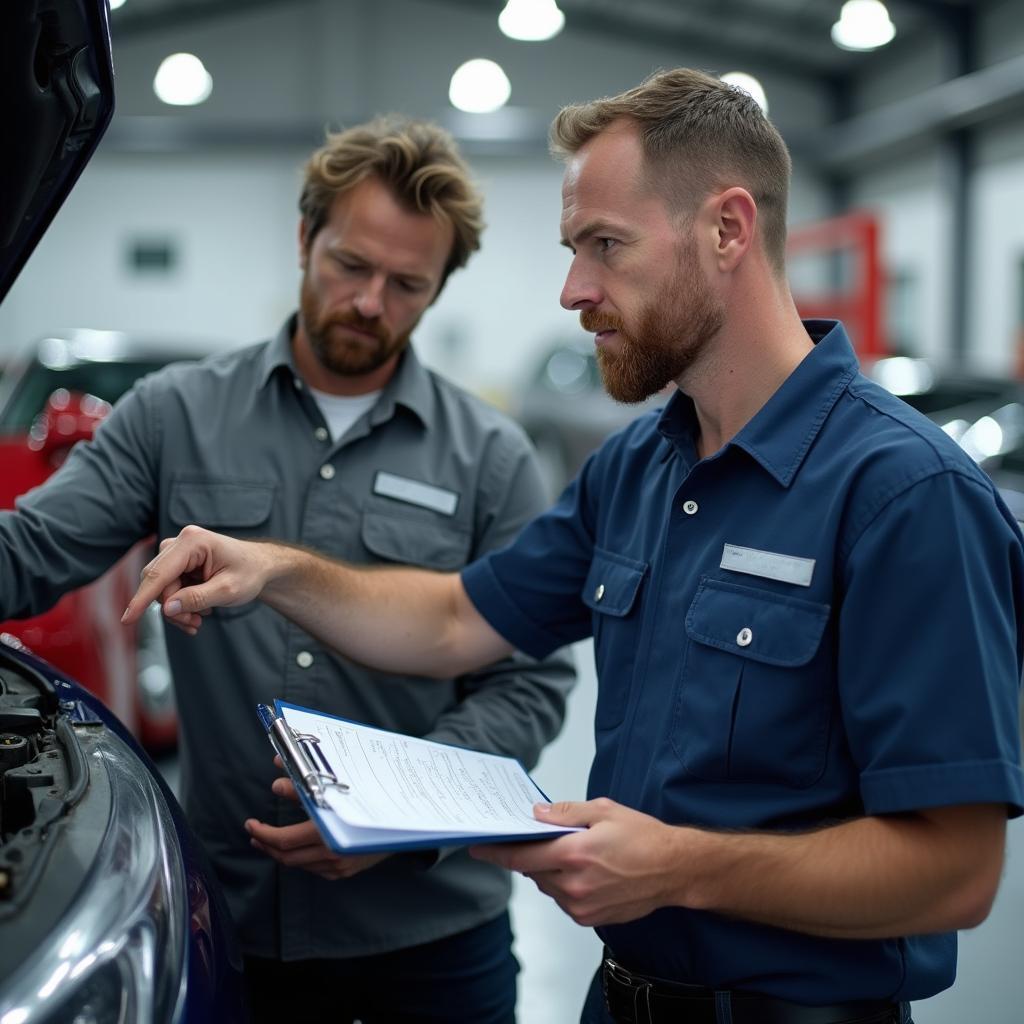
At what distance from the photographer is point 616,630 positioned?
1.37 metres

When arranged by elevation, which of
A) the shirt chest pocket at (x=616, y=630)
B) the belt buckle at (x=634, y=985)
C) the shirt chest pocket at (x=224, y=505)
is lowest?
the belt buckle at (x=634, y=985)

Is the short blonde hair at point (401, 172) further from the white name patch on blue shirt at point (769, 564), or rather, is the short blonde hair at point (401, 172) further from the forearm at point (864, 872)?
the forearm at point (864, 872)

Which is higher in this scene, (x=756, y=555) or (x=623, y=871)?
(x=756, y=555)

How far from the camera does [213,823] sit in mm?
1652

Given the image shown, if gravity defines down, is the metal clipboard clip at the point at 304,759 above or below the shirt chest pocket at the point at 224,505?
below

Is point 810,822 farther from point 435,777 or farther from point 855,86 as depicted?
point 855,86

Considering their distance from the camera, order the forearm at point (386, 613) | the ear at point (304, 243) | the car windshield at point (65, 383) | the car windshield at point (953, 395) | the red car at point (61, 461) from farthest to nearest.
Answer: the car windshield at point (953, 395) < the car windshield at point (65, 383) < the red car at point (61, 461) < the ear at point (304, 243) < the forearm at point (386, 613)

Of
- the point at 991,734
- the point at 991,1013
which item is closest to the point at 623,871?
the point at 991,734

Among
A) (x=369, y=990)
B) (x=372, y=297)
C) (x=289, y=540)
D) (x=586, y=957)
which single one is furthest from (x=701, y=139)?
(x=586, y=957)

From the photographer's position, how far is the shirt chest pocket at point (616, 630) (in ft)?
4.41

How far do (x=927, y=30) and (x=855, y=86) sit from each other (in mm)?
1730

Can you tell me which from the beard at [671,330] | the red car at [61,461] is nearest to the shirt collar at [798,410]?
the beard at [671,330]

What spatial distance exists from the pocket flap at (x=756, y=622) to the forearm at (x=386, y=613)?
1.45 feet

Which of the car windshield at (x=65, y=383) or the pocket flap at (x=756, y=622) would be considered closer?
the pocket flap at (x=756, y=622)
